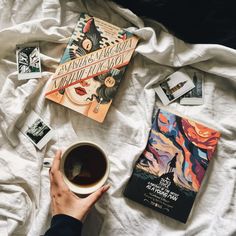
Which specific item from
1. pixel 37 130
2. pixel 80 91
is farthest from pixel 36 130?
pixel 80 91

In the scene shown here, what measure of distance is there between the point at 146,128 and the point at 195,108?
0.14m

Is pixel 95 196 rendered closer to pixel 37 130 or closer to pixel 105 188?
pixel 105 188

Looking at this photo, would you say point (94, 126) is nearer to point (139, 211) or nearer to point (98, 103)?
point (98, 103)

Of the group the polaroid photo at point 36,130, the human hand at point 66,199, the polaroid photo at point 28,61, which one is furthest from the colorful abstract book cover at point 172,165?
the polaroid photo at point 28,61

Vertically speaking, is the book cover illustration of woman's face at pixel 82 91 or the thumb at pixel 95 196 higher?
the book cover illustration of woman's face at pixel 82 91

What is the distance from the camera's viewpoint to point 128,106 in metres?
1.03

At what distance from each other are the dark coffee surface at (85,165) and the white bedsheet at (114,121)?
66 millimetres

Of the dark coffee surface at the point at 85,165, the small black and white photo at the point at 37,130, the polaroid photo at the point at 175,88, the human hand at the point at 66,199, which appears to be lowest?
the human hand at the point at 66,199

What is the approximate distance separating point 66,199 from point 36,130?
8.6 inches

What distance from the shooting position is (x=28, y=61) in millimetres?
1033

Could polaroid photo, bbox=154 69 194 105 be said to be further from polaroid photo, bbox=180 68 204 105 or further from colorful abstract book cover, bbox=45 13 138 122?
colorful abstract book cover, bbox=45 13 138 122

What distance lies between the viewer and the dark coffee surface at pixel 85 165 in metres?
0.93

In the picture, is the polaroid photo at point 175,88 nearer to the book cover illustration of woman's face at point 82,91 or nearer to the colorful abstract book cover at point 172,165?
the colorful abstract book cover at point 172,165

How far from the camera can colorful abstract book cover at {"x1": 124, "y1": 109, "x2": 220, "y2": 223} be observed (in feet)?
3.20
